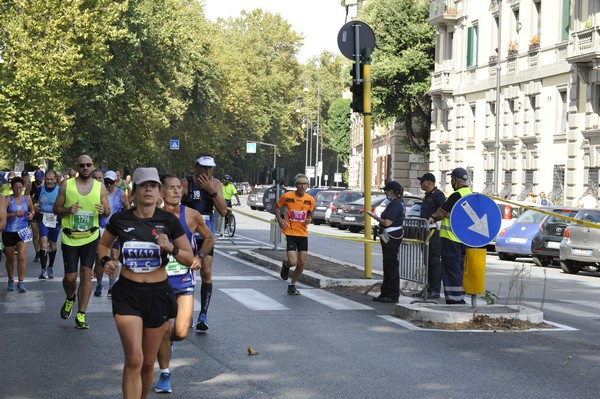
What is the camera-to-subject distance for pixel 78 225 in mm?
12555

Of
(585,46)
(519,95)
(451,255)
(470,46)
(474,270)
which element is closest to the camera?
(474,270)

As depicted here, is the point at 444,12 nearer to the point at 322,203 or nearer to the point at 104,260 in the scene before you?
the point at 322,203

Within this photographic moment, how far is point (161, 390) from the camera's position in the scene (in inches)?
333

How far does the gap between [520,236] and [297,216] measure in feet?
42.7

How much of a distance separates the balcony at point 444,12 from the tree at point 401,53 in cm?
326

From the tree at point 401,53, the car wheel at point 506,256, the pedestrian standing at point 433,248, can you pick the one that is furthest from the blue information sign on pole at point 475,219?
the tree at point 401,53

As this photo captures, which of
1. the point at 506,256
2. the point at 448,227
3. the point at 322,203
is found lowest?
the point at 506,256

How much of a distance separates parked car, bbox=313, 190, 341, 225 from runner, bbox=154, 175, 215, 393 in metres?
40.3

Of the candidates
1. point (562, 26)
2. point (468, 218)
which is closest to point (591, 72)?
point (562, 26)

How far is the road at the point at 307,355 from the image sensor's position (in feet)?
28.6

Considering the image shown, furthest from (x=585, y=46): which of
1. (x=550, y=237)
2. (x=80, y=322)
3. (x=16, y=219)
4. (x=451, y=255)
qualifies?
(x=80, y=322)

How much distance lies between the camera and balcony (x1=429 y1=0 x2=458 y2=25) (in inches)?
2130

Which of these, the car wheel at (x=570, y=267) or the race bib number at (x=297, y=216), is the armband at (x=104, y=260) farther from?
the car wheel at (x=570, y=267)

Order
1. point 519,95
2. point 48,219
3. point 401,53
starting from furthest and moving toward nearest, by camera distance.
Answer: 1. point 401,53
2. point 519,95
3. point 48,219
